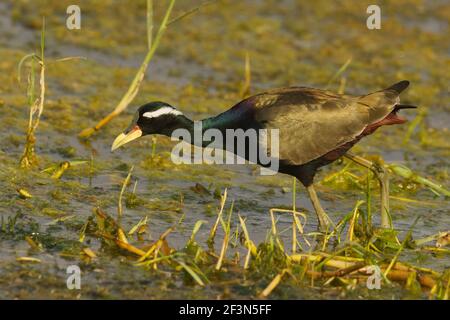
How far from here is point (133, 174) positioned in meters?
8.72

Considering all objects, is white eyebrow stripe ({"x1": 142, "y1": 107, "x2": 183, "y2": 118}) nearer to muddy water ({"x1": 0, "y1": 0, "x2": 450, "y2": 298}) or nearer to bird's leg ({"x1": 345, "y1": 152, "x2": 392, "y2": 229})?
muddy water ({"x1": 0, "y1": 0, "x2": 450, "y2": 298})

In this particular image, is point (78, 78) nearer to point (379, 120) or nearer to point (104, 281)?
point (379, 120)

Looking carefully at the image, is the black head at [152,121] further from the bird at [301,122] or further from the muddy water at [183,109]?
the muddy water at [183,109]

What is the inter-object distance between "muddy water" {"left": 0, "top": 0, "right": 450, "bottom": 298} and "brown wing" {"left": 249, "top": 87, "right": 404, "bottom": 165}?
641mm

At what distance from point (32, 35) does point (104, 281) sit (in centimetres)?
645

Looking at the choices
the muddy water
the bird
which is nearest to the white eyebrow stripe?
the bird

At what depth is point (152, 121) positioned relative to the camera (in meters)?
7.55

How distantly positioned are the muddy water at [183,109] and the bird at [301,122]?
1.79 feet

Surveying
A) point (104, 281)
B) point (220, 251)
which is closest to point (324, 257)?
point (220, 251)

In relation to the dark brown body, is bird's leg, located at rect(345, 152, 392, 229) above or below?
below

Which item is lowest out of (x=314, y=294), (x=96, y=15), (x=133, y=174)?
(x=314, y=294)

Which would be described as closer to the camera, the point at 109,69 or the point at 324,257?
the point at 324,257

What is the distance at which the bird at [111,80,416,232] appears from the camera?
24.6 ft

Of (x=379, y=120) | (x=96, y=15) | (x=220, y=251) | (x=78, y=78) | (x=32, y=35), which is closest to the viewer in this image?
(x=220, y=251)
